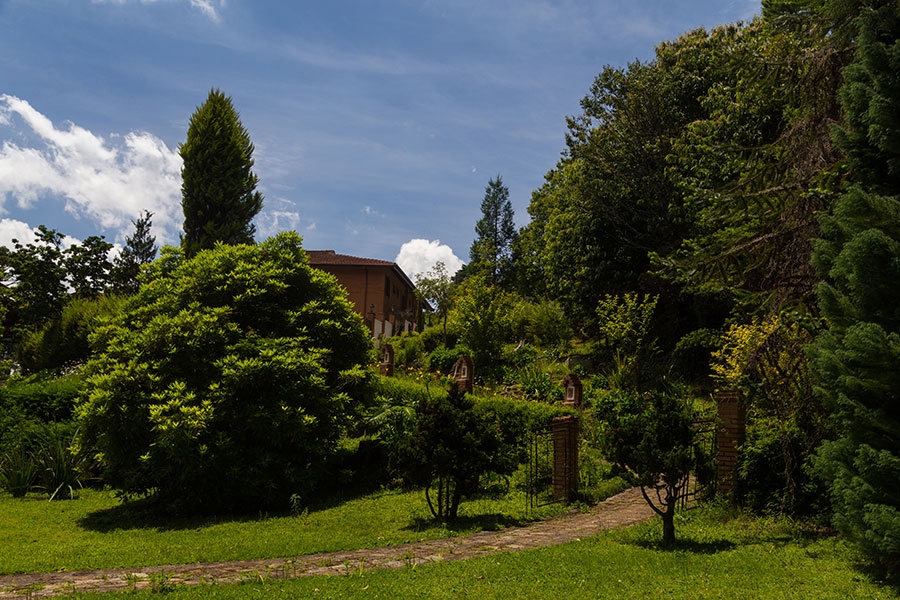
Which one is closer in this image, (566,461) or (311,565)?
(311,565)

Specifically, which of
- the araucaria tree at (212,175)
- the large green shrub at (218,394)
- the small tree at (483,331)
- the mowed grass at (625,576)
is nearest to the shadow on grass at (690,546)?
the mowed grass at (625,576)

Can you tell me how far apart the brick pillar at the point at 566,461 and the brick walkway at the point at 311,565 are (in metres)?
1.56

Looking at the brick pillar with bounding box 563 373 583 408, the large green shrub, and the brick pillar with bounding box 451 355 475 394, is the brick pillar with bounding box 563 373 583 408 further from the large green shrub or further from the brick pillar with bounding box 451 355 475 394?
the large green shrub

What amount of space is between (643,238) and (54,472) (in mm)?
20059

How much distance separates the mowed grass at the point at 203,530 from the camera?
8555 mm

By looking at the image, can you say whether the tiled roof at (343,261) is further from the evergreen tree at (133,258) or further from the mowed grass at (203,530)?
the mowed grass at (203,530)

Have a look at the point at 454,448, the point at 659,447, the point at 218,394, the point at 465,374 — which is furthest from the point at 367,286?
the point at 659,447

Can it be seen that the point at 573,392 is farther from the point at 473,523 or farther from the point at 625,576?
the point at 625,576

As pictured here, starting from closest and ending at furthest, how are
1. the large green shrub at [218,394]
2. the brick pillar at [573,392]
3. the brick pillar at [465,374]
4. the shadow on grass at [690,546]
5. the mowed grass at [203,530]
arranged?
the shadow on grass at [690,546]
the mowed grass at [203,530]
the large green shrub at [218,394]
the brick pillar at [573,392]
the brick pillar at [465,374]

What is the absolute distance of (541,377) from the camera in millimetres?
21094

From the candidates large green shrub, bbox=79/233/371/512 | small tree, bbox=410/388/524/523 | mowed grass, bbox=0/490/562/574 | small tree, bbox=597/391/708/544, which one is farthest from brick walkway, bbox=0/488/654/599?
large green shrub, bbox=79/233/371/512

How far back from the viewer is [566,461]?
38.8 ft

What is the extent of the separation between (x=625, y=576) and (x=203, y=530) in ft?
22.7

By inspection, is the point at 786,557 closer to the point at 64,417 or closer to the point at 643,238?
the point at 64,417
